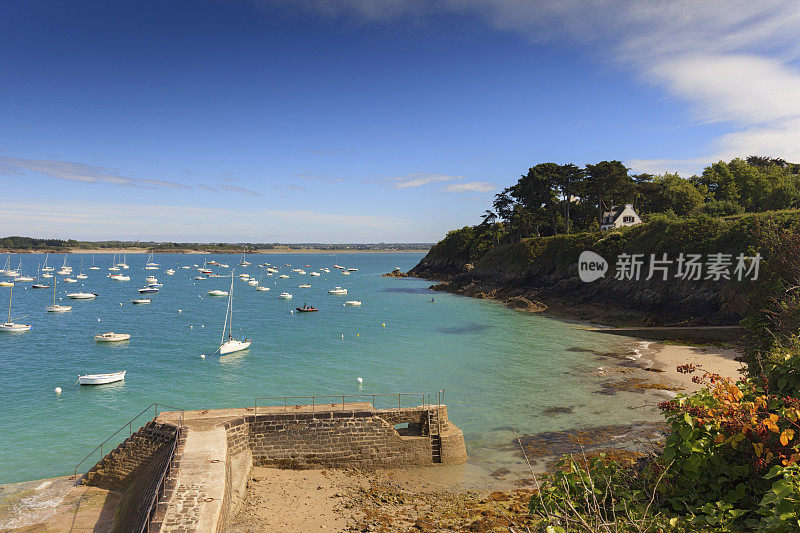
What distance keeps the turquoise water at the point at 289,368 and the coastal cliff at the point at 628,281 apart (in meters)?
7.59

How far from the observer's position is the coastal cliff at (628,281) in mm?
43156

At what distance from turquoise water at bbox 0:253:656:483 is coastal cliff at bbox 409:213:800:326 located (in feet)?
24.9

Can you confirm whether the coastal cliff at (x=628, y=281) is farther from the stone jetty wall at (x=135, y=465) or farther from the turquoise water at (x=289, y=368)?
the stone jetty wall at (x=135, y=465)

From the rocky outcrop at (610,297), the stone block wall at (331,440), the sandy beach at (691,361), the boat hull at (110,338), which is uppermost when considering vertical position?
the rocky outcrop at (610,297)

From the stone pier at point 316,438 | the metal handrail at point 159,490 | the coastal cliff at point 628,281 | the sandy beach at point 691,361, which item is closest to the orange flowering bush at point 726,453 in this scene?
the metal handrail at point 159,490

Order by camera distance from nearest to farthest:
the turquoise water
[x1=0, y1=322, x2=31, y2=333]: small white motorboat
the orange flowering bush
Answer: the orange flowering bush
the turquoise water
[x1=0, y1=322, x2=31, y2=333]: small white motorboat

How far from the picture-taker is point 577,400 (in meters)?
26.2

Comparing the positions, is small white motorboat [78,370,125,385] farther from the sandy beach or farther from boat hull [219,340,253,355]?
the sandy beach

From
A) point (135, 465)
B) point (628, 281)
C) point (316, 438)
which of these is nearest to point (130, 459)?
point (135, 465)

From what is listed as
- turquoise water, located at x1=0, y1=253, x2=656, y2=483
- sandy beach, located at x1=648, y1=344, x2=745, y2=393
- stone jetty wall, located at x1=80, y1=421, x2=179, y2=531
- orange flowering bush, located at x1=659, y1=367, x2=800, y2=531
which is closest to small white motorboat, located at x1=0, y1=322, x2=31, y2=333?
turquoise water, located at x1=0, y1=253, x2=656, y2=483

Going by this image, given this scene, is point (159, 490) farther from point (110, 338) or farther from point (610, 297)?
point (610, 297)

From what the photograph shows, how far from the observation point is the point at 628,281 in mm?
54656

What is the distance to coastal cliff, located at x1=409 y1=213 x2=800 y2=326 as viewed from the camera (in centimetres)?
4316

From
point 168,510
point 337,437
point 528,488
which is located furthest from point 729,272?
point 168,510
